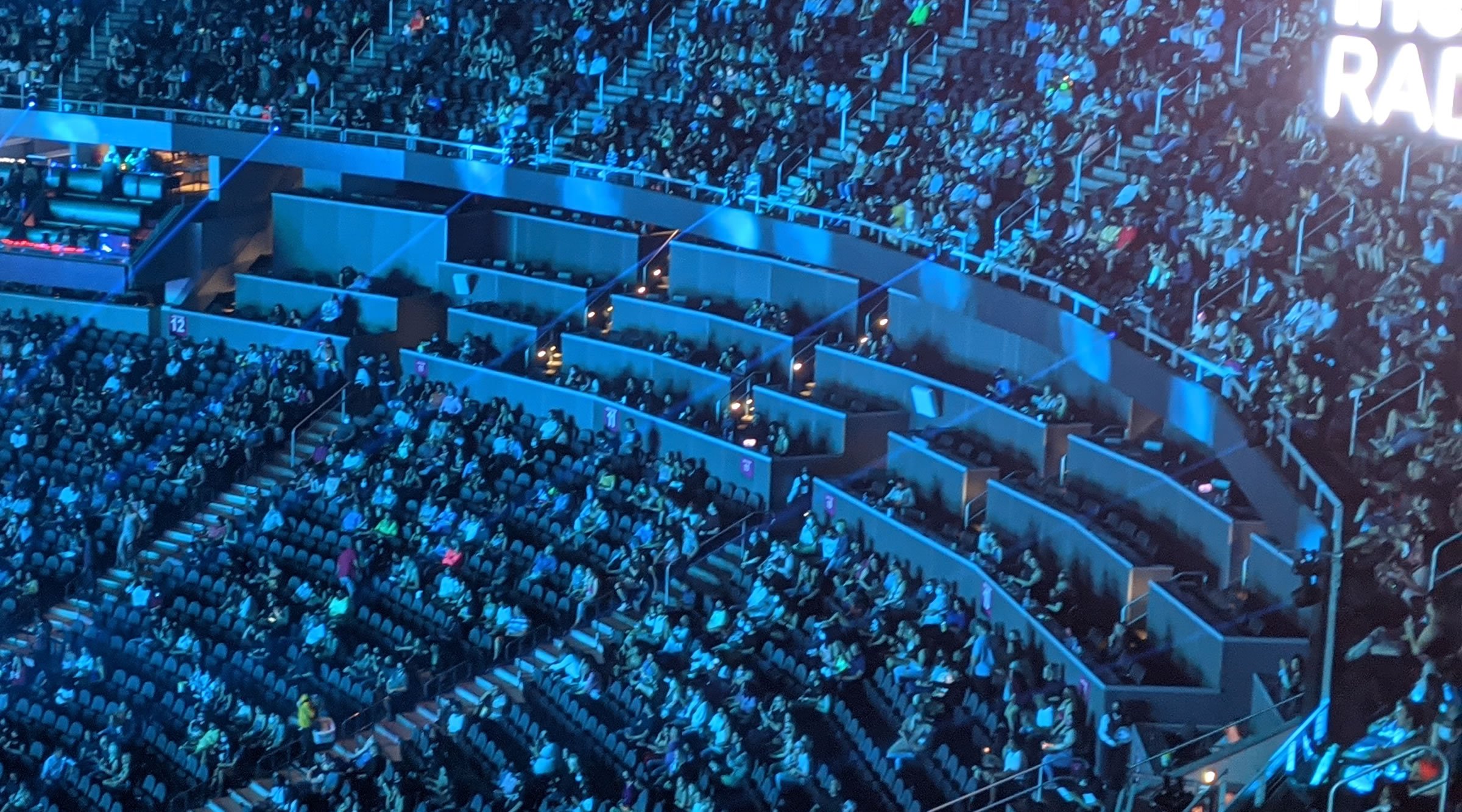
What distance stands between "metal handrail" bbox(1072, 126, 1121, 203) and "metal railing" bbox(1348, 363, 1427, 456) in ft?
18.2

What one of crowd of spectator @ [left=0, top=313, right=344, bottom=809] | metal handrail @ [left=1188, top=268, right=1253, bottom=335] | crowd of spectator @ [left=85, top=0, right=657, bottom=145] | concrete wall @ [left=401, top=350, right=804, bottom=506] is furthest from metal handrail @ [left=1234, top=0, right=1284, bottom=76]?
crowd of spectator @ [left=0, top=313, right=344, bottom=809]

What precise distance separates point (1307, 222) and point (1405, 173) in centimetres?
86

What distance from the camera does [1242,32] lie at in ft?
59.7

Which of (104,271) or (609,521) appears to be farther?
(104,271)

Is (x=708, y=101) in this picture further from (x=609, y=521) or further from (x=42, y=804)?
(x=42, y=804)

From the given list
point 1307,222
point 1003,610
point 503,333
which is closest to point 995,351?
point 1003,610

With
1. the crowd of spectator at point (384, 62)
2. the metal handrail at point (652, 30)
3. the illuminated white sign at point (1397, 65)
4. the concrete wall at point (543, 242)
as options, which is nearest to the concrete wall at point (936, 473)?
the concrete wall at point (543, 242)

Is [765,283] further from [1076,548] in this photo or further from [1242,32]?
[1076,548]

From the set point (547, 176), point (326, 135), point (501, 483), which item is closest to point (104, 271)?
point (326, 135)

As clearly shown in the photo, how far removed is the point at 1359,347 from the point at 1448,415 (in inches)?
46.1

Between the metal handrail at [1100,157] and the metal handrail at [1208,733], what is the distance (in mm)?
7074

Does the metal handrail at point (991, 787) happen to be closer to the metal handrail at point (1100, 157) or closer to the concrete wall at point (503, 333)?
the metal handrail at point (1100, 157)

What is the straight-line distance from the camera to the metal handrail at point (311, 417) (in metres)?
22.7

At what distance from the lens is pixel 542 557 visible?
729 inches
